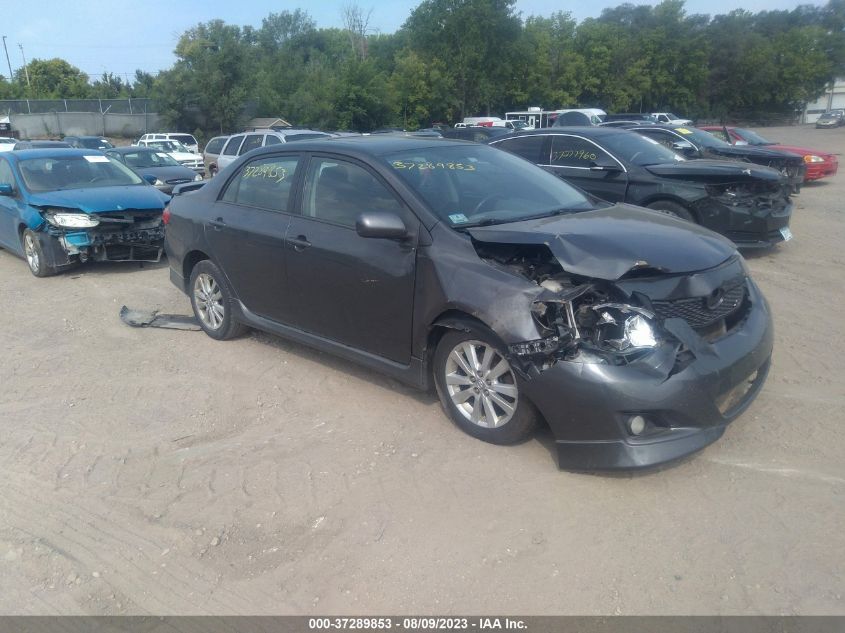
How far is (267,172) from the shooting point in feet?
18.5

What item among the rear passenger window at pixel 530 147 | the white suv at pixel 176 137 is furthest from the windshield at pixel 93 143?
the rear passenger window at pixel 530 147

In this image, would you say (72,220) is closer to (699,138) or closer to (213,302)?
(213,302)

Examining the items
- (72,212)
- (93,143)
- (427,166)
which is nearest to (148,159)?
(72,212)

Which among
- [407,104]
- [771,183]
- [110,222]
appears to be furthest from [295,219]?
[407,104]

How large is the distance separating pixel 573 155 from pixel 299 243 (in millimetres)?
5655

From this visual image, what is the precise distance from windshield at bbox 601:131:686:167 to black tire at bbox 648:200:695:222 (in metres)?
0.56

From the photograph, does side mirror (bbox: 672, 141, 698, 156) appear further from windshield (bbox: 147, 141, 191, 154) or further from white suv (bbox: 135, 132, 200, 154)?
white suv (bbox: 135, 132, 200, 154)

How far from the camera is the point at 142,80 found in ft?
199

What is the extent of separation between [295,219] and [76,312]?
3.68m

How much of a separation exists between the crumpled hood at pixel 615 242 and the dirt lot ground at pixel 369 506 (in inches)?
43.2

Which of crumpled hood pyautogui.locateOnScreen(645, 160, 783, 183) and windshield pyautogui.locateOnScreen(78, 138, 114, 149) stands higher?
windshield pyautogui.locateOnScreen(78, 138, 114, 149)

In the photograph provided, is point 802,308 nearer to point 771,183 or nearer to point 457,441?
point 771,183

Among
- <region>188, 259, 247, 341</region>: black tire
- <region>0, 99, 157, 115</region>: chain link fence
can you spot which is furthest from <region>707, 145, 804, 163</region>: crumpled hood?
<region>0, 99, 157, 115</region>: chain link fence

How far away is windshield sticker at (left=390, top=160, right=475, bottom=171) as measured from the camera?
189 inches
